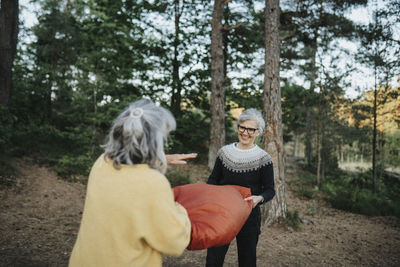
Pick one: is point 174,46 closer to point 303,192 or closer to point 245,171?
point 303,192

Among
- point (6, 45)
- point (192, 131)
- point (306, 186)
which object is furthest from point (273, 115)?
point (6, 45)

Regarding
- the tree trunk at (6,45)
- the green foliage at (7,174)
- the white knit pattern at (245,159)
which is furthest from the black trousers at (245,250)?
the tree trunk at (6,45)

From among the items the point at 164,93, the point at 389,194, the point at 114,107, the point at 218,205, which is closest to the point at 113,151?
the point at 218,205

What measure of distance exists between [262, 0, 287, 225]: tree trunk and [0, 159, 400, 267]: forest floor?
0.40 m

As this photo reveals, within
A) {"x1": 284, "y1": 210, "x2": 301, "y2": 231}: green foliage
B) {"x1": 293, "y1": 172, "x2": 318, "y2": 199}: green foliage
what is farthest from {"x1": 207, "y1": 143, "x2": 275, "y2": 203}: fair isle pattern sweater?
{"x1": 293, "y1": 172, "x2": 318, "y2": 199}: green foliage

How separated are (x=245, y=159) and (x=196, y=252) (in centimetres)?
244

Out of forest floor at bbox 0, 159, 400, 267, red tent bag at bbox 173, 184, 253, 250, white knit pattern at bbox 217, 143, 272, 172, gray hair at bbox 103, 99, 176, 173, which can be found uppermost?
gray hair at bbox 103, 99, 176, 173

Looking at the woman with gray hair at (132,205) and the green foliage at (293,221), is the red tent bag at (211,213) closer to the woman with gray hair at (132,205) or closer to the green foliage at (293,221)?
the woman with gray hair at (132,205)

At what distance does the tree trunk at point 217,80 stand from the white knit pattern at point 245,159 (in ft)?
22.7

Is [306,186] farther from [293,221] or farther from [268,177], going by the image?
[268,177]

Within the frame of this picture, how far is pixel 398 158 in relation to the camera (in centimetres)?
1052

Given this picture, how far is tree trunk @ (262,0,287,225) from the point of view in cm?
530

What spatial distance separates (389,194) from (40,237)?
1175cm

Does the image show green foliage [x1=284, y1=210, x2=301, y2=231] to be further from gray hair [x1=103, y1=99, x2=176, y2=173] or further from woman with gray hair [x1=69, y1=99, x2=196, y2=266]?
gray hair [x1=103, y1=99, x2=176, y2=173]
